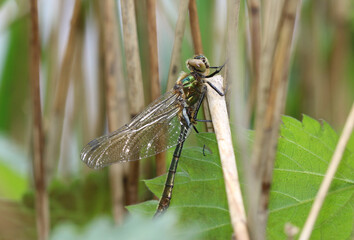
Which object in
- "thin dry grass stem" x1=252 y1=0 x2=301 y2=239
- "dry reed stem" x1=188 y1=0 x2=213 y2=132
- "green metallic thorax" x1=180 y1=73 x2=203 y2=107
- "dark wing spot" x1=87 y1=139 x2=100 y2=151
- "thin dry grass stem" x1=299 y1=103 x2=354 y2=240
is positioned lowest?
"thin dry grass stem" x1=299 y1=103 x2=354 y2=240

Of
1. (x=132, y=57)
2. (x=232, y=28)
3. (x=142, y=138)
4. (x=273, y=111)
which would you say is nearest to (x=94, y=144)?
(x=142, y=138)

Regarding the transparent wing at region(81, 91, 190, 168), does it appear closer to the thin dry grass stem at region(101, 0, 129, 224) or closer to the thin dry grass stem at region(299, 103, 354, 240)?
the thin dry grass stem at region(101, 0, 129, 224)

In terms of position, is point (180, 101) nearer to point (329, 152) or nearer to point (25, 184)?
point (329, 152)

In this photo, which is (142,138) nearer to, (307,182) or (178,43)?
(178,43)

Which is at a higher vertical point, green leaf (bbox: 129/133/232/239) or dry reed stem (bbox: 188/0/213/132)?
dry reed stem (bbox: 188/0/213/132)

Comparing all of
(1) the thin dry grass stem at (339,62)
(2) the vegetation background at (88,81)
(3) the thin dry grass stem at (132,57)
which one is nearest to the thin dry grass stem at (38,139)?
(2) the vegetation background at (88,81)

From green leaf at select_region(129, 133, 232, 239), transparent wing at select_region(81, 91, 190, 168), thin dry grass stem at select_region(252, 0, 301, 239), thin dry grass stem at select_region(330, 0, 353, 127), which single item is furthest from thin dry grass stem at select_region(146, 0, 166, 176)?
thin dry grass stem at select_region(330, 0, 353, 127)

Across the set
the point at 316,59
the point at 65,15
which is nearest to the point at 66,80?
the point at 65,15
